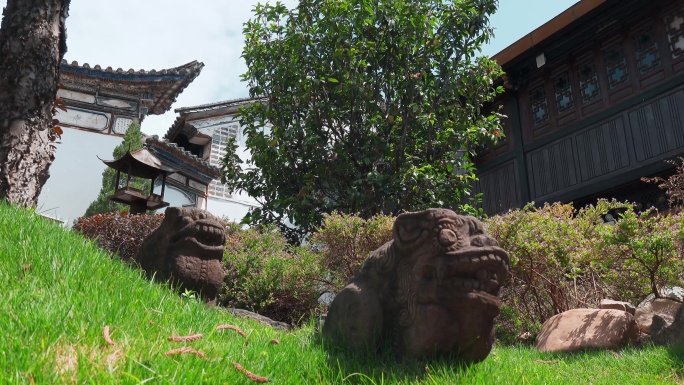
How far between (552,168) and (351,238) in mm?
6660

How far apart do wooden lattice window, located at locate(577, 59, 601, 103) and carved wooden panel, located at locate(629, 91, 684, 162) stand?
3.50ft

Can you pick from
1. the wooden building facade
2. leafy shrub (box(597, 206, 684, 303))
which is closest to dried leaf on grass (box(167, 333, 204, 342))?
leafy shrub (box(597, 206, 684, 303))

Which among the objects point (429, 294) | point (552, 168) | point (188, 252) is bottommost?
point (429, 294)

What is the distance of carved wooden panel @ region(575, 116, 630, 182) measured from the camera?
10.8 meters

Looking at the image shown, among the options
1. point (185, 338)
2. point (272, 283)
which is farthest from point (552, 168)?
point (185, 338)

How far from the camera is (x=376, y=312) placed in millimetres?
3727

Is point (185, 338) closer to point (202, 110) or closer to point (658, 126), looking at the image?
point (658, 126)

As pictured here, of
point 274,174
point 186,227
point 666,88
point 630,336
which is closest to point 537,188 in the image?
point 666,88

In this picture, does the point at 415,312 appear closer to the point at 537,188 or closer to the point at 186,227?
the point at 186,227

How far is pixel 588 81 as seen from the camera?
463 inches

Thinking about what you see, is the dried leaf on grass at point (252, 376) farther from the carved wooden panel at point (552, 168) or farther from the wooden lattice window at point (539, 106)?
the wooden lattice window at point (539, 106)

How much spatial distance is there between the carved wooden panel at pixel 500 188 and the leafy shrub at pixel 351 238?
6.61m

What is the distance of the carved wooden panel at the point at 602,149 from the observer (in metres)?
10.8

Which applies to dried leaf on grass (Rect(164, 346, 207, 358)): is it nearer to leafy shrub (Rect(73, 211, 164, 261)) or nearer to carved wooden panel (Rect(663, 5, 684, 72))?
leafy shrub (Rect(73, 211, 164, 261))
